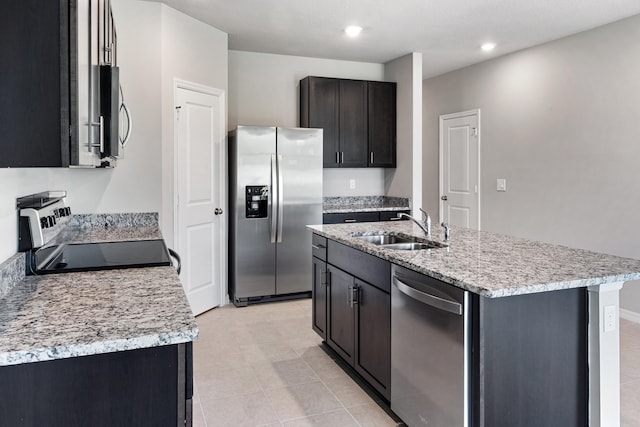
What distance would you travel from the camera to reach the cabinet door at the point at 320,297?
331cm

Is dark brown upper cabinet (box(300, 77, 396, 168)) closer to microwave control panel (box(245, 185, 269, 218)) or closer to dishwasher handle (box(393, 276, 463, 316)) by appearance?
microwave control panel (box(245, 185, 269, 218))

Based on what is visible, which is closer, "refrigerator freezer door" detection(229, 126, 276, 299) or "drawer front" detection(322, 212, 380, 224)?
"refrigerator freezer door" detection(229, 126, 276, 299)

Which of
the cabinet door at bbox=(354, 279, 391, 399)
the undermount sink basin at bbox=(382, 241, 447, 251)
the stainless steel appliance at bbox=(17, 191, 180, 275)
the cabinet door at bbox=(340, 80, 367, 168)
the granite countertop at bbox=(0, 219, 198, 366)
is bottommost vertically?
the cabinet door at bbox=(354, 279, 391, 399)

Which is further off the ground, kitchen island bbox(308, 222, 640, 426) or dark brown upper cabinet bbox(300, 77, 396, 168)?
dark brown upper cabinet bbox(300, 77, 396, 168)

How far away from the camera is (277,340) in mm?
3678

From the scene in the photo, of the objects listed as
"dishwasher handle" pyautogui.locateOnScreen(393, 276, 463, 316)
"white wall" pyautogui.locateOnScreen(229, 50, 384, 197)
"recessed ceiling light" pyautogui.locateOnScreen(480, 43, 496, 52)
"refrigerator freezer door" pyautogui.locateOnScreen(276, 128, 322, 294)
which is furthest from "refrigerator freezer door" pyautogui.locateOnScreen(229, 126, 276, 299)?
"dishwasher handle" pyautogui.locateOnScreen(393, 276, 463, 316)

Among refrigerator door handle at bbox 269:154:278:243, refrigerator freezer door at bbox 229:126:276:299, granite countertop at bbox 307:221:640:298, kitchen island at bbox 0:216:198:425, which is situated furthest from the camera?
refrigerator door handle at bbox 269:154:278:243

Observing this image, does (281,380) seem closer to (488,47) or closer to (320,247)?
(320,247)

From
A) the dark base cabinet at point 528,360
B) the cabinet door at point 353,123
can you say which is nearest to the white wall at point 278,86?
the cabinet door at point 353,123

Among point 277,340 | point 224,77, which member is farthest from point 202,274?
point 224,77

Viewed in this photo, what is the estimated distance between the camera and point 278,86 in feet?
17.5

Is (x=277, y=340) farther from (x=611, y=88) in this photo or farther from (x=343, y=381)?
(x=611, y=88)

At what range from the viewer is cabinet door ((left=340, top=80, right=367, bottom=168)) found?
537cm

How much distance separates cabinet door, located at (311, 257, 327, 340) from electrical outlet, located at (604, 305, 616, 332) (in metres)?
1.75
